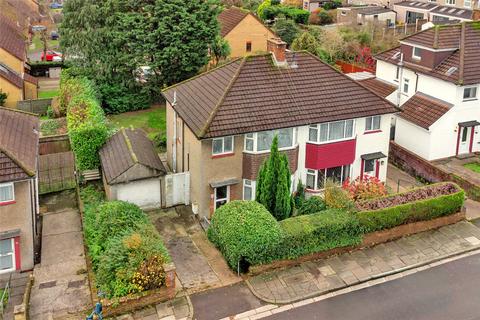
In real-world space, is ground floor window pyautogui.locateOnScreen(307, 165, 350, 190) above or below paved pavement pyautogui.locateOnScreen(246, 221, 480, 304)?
above

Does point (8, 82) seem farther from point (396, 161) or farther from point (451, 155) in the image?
point (451, 155)

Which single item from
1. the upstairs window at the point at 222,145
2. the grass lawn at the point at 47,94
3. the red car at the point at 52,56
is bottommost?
the grass lawn at the point at 47,94

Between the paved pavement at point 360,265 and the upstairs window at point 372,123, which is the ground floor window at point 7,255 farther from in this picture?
the upstairs window at point 372,123

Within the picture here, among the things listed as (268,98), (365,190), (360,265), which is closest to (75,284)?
(360,265)

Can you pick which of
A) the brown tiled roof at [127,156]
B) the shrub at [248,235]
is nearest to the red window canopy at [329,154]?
the shrub at [248,235]

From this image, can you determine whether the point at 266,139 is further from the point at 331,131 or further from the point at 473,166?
the point at 473,166

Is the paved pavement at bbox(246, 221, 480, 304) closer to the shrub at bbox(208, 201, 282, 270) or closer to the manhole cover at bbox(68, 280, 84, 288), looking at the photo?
the shrub at bbox(208, 201, 282, 270)

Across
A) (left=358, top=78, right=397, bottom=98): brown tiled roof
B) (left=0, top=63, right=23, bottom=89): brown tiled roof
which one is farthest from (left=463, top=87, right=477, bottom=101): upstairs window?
(left=0, top=63, right=23, bottom=89): brown tiled roof
